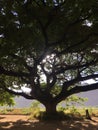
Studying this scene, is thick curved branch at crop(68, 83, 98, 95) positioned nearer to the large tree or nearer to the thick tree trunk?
the large tree

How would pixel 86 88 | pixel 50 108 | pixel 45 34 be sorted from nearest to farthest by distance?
pixel 45 34, pixel 86 88, pixel 50 108

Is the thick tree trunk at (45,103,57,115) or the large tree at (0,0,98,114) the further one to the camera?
the thick tree trunk at (45,103,57,115)

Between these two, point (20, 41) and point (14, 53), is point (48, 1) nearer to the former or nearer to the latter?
point (20, 41)

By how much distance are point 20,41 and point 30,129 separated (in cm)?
471

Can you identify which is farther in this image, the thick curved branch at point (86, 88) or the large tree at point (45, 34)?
the thick curved branch at point (86, 88)

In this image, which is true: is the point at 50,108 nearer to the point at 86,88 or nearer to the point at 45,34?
the point at 86,88

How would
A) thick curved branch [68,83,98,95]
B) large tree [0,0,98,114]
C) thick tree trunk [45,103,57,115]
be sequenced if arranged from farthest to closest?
thick tree trunk [45,103,57,115] < thick curved branch [68,83,98,95] < large tree [0,0,98,114]

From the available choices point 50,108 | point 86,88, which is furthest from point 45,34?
point 50,108

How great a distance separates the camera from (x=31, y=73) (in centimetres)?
1900

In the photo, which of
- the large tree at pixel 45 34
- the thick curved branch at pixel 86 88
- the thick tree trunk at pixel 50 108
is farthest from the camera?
the thick tree trunk at pixel 50 108

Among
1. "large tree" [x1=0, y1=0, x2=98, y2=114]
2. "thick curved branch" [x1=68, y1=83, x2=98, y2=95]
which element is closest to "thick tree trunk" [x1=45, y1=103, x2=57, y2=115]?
"large tree" [x1=0, y1=0, x2=98, y2=114]

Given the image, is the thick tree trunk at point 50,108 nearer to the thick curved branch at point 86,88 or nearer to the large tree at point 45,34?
the large tree at point 45,34

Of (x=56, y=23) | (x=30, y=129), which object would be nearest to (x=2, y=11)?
(x=56, y=23)

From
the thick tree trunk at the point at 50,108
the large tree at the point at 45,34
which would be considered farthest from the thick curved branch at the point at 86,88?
the thick tree trunk at the point at 50,108
